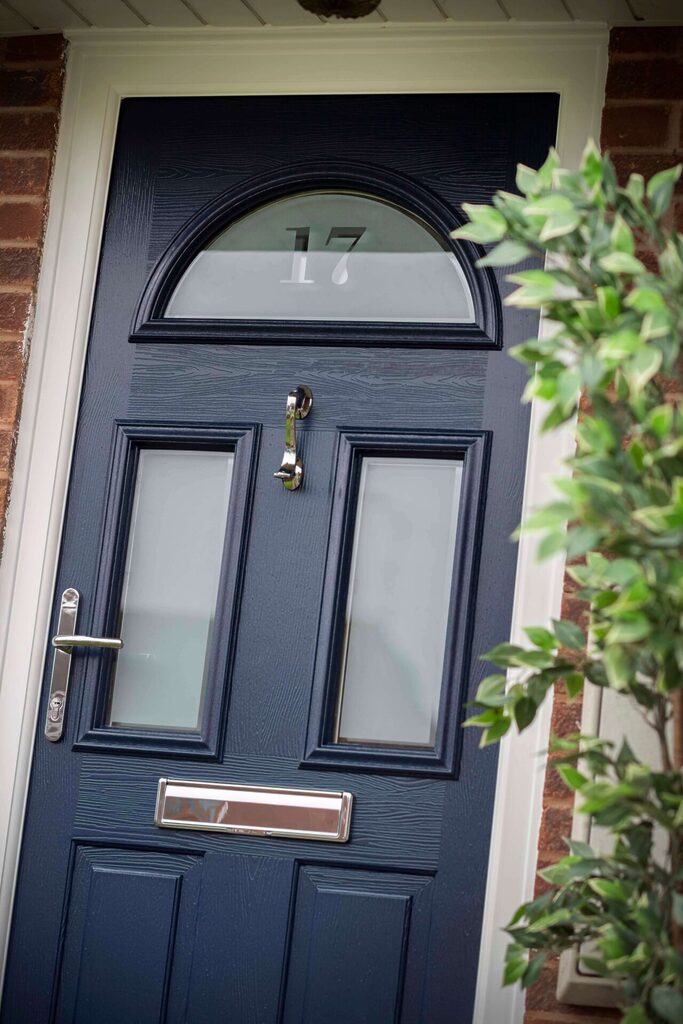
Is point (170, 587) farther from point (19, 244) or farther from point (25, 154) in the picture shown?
point (25, 154)

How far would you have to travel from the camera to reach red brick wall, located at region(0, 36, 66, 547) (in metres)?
3.09

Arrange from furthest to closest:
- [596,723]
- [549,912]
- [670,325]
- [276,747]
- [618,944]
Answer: [276,747]
[596,723]
[549,912]
[618,944]
[670,325]

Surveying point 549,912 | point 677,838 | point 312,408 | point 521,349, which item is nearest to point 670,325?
point 521,349

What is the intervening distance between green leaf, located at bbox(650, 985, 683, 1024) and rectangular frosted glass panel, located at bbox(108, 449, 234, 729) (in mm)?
1311

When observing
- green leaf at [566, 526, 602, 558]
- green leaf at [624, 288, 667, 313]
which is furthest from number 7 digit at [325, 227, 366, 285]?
green leaf at [566, 526, 602, 558]

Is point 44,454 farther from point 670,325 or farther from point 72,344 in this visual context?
point 670,325

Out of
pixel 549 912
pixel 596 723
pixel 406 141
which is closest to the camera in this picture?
pixel 549 912

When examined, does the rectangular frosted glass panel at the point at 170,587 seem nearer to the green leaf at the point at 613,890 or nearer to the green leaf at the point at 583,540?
the green leaf at the point at 613,890

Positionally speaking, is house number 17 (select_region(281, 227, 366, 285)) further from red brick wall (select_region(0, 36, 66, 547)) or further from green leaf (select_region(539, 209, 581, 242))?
green leaf (select_region(539, 209, 581, 242))

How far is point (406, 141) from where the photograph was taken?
3.09m

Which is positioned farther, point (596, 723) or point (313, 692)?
point (313, 692)

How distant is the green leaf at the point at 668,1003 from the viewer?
1.85 meters

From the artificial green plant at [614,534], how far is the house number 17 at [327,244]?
104 centimetres

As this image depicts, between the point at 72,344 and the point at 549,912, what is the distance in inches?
65.5
